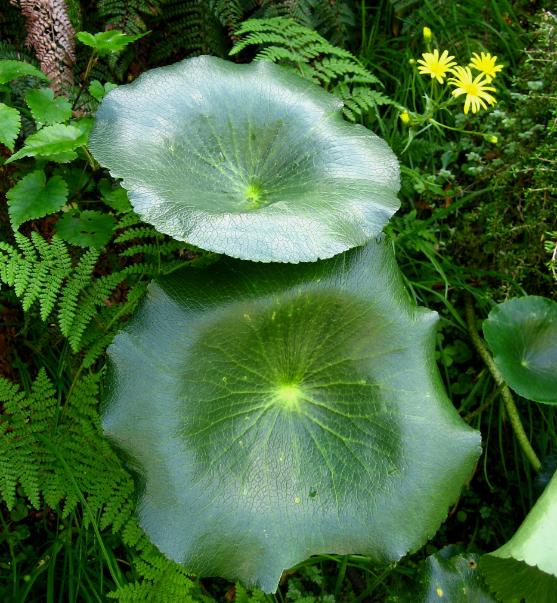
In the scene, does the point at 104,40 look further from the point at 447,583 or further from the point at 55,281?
the point at 447,583

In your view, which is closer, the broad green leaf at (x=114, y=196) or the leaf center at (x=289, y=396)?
the leaf center at (x=289, y=396)

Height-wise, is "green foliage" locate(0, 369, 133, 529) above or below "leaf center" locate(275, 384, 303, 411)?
below

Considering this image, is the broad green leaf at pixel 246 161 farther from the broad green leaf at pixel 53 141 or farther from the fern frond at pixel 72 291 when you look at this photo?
the fern frond at pixel 72 291

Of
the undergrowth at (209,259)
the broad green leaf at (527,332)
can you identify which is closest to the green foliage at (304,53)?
the undergrowth at (209,259)

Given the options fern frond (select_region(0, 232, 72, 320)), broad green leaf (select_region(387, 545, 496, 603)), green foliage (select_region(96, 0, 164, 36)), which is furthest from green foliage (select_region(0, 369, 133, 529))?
green foliage (select_region(96, 0, 164, 36))

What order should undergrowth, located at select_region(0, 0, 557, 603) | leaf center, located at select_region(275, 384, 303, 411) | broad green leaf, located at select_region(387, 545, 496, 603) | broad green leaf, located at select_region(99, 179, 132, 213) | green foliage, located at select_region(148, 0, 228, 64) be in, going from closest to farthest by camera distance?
1. leaf center, located at select_region(275, 384, 303, 411)
2. broad green leaf, located at select_region(387, 545, 496, 603)
3. undergrowth, located at select_region(0, 0, 557, 603)
4. broad green leaf, located at select_region(99, 179, 132, 213)
5. green foliage, located at select_region(148, 0, 228, 64)

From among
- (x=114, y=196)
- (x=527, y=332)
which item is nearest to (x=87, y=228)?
(x=114, y=196)

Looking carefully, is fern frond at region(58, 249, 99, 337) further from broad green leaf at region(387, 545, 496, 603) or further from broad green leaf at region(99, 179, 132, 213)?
broad green leaf at region(387, 545, 496, 603)

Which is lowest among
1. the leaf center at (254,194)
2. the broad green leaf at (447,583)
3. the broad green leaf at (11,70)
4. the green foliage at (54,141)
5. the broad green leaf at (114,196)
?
the broad green leaf at (447,583)
